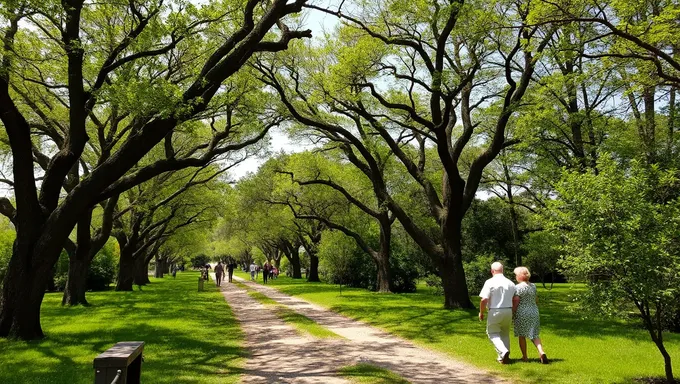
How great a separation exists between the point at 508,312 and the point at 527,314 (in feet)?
1.59

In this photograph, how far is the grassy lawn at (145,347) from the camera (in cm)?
676

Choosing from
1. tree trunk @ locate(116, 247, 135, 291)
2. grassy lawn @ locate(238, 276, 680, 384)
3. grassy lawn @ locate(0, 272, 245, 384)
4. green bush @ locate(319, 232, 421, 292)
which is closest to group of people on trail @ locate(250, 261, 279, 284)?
green bush @ locate(319, 232, 421, 292)

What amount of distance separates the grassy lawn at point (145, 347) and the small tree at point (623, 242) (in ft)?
19.0

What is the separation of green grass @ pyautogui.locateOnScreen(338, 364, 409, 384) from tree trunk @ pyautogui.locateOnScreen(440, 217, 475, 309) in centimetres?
886

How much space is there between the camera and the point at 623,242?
6227mm

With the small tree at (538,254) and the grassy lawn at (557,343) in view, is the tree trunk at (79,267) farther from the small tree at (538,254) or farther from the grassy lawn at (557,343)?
the small tree at (538,254)

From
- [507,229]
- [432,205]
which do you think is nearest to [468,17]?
[432,205]

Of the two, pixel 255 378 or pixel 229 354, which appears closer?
pixel 255 378

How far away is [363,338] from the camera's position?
10.1 metres

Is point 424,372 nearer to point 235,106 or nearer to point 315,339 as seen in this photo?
point 315,339

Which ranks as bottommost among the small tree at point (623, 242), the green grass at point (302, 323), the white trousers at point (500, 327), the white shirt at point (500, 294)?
the green grass at point (302, 323)

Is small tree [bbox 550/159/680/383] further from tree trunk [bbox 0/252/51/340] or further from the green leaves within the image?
tree trunk [bbox 0/252/51/340]

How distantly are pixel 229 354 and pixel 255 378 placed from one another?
2.03 m

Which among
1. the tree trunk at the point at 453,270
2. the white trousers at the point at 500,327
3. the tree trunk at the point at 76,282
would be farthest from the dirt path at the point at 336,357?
the tree trunk at the point at 76,282
